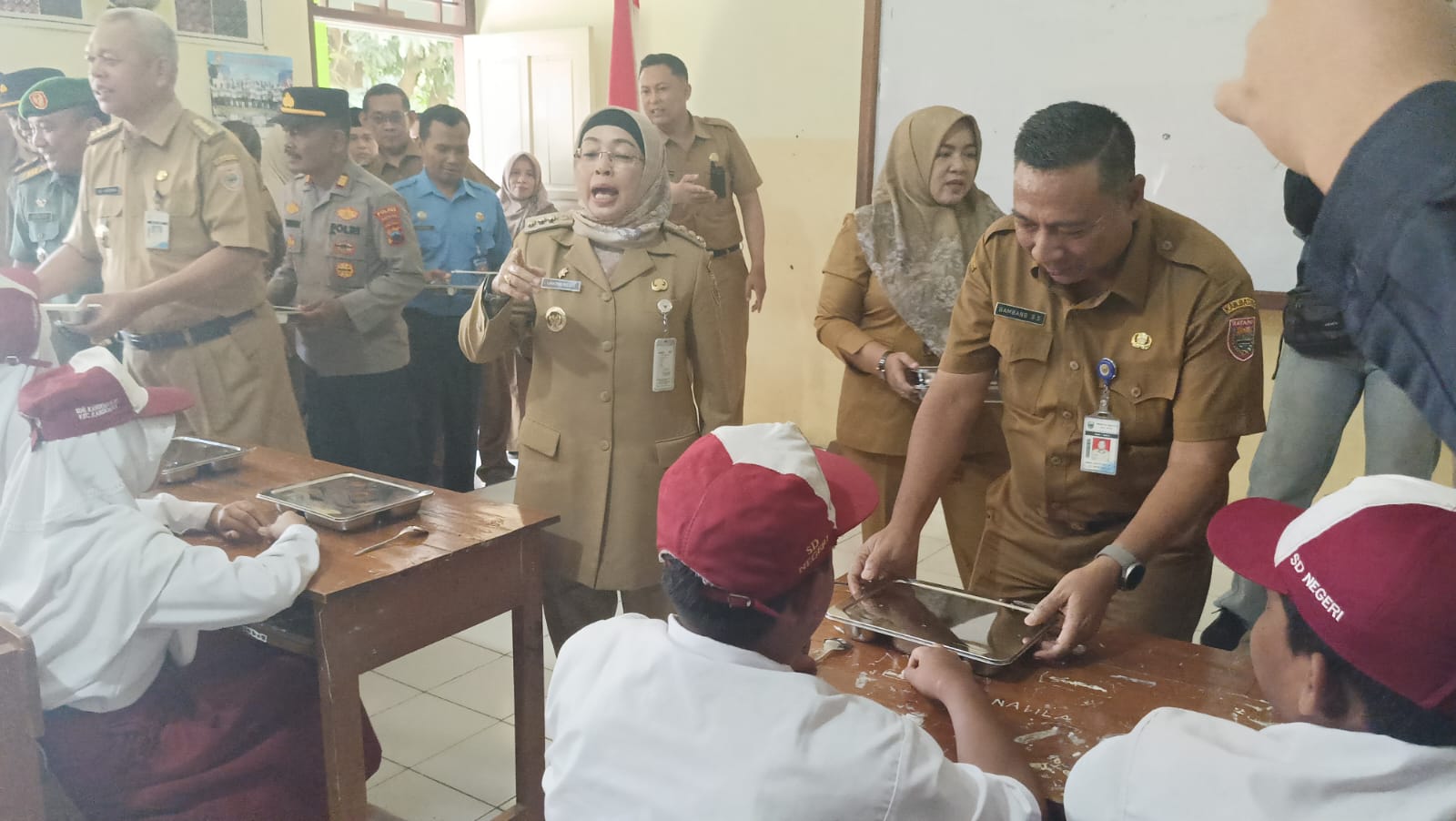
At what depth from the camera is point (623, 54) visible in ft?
18.0

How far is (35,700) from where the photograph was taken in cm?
154

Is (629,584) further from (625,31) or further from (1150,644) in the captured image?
(625,31)

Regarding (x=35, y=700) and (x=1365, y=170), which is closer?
(x=1365, y=170)

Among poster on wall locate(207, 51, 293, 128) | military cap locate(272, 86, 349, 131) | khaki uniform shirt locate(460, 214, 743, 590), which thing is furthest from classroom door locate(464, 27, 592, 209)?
khaki uniform shirt locate(460, 214, 743, 590)

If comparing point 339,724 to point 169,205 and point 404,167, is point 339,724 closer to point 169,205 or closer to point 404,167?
point 169,205

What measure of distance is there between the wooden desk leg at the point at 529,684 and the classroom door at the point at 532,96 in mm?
4080

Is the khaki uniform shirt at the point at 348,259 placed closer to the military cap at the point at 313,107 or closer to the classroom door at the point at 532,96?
the military cap at the point at 313,107

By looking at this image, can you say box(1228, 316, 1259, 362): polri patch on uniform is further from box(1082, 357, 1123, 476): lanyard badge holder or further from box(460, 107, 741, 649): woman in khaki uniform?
box(460, 107, 741, 649): woman in khaki uniform

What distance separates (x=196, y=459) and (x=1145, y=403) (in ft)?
6.75

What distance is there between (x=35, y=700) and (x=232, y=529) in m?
0.49

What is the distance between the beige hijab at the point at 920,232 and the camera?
112 inches

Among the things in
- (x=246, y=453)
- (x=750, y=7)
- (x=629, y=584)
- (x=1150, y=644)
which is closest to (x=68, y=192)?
(x=246, y=453)

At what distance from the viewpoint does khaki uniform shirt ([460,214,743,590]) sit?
2.33 m

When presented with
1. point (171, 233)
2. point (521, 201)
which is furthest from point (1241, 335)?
point (521, 201)
